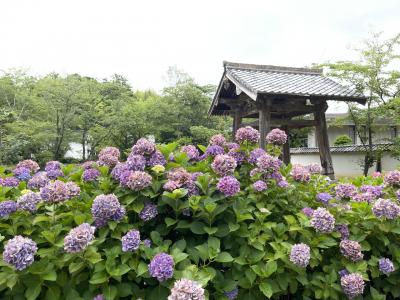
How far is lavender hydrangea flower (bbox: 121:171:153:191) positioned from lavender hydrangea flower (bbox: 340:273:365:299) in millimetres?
1061

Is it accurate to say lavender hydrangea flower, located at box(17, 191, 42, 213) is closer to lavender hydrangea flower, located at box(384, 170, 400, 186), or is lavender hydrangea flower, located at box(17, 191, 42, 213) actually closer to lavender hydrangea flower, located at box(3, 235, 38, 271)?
lavender hydrangea flower, located at box(3, 235, 38, 271)

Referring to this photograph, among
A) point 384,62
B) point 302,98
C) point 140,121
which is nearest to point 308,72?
point 302,98

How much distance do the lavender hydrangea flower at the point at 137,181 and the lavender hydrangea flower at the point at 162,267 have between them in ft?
1.24

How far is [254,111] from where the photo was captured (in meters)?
8.16

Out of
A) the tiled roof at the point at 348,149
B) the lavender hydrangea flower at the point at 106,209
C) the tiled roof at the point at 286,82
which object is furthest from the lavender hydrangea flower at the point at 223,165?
the tiled roof at the point at 348,149

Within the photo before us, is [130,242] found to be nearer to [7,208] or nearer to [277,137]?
[7,208]

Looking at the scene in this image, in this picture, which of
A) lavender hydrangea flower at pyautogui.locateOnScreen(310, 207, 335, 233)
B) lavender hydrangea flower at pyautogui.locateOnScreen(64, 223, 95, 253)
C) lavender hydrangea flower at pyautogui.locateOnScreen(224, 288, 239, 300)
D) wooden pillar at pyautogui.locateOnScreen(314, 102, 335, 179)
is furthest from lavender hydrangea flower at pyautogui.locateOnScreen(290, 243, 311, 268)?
wooden pillar at pyautogui.locateOnScreen(314, 102, 335, 179)

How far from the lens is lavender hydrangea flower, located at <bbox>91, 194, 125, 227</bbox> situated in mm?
1617

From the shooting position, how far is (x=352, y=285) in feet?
5.76

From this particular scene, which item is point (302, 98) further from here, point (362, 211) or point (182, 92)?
point (182, 92)

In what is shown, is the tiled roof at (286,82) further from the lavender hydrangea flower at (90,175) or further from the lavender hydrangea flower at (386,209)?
the lavender hydrangea flower at (90,175)

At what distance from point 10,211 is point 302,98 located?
6985 millimetres

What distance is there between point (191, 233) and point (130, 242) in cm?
40

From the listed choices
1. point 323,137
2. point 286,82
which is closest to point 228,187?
point 286,82
